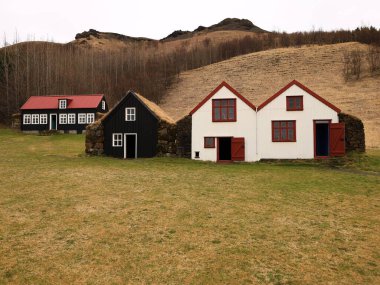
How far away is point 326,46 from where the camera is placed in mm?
95250

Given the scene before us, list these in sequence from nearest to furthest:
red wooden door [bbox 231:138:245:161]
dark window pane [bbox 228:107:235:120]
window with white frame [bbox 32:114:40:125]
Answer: red wooden door [bbox 231:138:245:161], dark window pane [bbox 228:107:235:120], window with white frame [bbox 32:114:40:125]

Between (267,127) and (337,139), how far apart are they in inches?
241

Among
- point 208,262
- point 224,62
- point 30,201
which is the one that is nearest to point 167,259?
point 208,262

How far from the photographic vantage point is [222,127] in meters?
29.4

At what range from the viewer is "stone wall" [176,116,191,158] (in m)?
30.1

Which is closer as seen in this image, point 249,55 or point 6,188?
point 6,188

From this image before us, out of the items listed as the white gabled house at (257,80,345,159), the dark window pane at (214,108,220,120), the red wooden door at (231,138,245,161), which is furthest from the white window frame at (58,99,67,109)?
the white gabled house at (257,80,345,159)

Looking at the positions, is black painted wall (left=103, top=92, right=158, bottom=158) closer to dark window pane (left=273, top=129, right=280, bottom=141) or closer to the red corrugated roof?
dark window pane (left=273, top=129, right=280, bottom=141)

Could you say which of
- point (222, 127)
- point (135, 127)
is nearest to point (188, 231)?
point (222, 127)

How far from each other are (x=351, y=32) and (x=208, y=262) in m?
114

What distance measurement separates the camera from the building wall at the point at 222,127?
28.9 meters

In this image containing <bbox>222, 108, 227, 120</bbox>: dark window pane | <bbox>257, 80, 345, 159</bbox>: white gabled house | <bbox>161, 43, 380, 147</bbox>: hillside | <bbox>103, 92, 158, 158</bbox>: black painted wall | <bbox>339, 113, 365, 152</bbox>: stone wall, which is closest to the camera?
<bbox>339, 113, 365, 152</bbox>: stone wall

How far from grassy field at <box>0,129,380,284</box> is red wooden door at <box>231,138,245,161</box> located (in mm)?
10041

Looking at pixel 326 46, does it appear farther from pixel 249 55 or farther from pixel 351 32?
pixel 249 55
